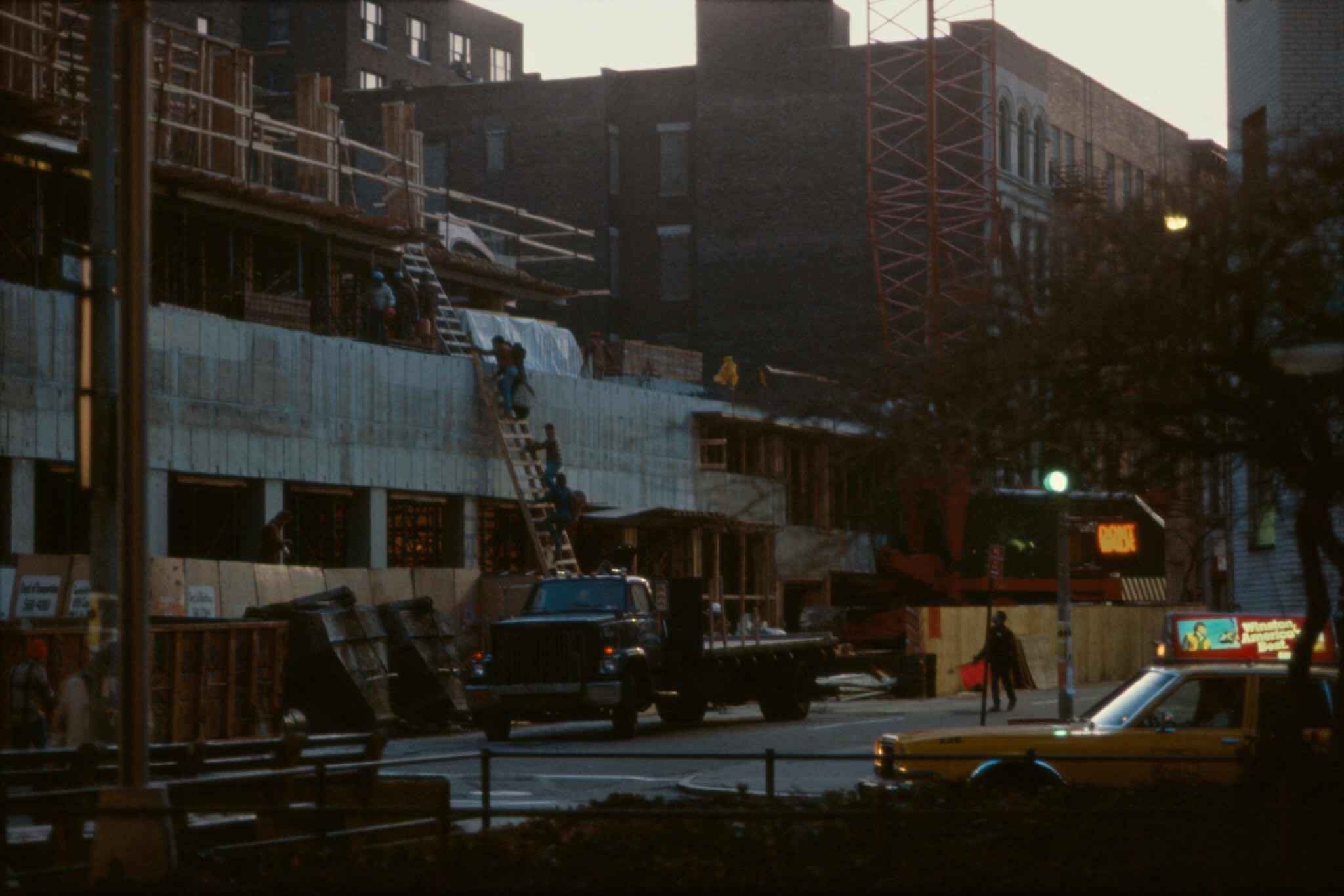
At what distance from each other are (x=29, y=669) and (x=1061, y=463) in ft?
38.8

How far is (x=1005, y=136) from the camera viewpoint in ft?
238

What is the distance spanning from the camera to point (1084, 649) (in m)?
53.5

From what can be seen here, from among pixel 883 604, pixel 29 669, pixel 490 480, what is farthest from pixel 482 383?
pixel 29 669

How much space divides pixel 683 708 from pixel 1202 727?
60.8ft

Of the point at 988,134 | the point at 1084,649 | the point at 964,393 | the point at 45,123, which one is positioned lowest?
the point at 1084,649

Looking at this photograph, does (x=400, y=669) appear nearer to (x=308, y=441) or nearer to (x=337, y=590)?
(x=337, y=590)

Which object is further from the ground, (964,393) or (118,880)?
(964,393)

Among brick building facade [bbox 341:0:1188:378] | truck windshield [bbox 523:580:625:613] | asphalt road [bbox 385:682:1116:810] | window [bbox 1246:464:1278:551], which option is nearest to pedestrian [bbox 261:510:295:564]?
asphalt road [bbox 385:682:1116:810]

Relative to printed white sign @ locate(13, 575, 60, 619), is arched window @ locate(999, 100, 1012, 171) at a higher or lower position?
higher

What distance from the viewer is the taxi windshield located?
615 inches

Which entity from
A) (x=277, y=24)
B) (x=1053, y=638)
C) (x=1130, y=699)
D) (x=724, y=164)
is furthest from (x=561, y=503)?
(x=277, y=24)

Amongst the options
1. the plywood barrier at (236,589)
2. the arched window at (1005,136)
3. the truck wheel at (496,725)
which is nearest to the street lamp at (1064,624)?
the truck wheel at (496,725)

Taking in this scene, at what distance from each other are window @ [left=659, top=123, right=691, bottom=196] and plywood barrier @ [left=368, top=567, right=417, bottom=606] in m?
39.5

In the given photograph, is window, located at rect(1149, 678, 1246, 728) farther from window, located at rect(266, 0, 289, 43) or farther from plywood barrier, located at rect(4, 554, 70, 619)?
window, located at rect(266, 0, 289, 43)
